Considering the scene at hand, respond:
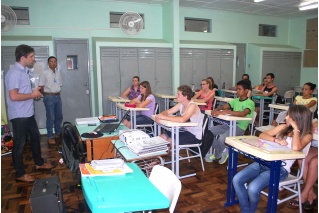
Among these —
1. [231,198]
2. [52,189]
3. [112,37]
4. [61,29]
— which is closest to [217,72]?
[112,37]

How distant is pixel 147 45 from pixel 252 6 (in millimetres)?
3009

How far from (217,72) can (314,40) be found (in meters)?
3.40

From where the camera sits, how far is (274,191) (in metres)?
2.03

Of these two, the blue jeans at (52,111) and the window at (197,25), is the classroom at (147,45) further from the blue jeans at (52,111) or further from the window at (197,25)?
the blue jeans at (52,111)

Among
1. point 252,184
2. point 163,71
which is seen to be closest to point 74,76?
point 163,71

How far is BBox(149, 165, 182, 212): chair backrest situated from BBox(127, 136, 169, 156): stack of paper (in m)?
0.50

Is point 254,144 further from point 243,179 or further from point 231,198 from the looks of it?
point 231,198

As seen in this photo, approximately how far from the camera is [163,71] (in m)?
6.45

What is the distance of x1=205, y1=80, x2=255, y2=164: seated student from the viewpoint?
Answer: 358cm

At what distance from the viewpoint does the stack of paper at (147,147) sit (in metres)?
2.26

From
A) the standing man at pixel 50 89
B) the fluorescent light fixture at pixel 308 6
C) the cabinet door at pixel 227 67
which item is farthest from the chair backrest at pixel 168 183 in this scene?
the fluorescent light fixture at pixel 308 6

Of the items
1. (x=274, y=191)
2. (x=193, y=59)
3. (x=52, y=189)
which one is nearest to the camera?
(x=52, y=189)

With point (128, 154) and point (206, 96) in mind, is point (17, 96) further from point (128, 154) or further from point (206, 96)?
point (206, 96)

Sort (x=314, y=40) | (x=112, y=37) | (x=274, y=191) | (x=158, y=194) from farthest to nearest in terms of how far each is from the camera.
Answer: (x=314, y=40)
(x=112, y=37)
(x=274, y=191)
(x=158, y=194)
